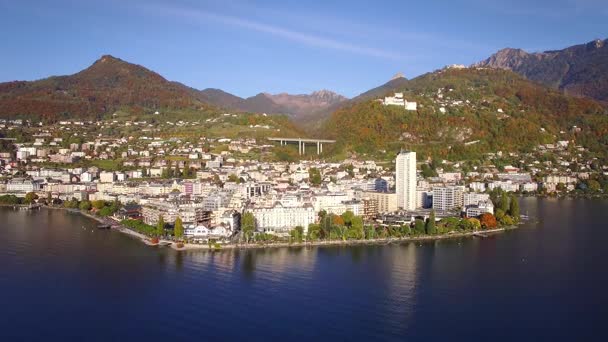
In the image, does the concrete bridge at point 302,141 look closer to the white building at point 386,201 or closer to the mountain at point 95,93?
the mountain at point 95,93

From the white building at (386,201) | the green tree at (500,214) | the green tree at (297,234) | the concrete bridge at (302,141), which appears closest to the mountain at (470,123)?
the concrete bridge at (302,141)

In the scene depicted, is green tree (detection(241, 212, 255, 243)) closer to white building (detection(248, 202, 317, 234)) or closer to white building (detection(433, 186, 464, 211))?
white building (detection(248, 202, 317, 234))

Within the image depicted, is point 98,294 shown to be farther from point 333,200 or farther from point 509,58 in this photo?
point 509,58

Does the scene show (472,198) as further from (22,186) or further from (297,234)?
(22,186)

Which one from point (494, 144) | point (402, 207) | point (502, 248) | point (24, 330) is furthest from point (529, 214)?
point (24, 330)

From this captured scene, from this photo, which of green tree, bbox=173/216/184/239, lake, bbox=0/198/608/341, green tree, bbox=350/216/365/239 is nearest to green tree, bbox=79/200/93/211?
lake, bbox=0/198/608/341
